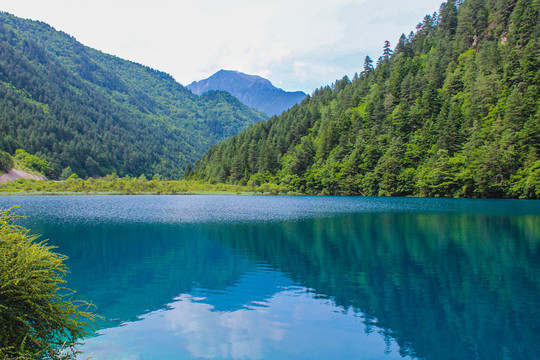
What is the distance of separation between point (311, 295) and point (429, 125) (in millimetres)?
109459

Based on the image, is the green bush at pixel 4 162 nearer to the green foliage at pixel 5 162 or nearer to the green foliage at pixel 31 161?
the green foliage at pixel 5 162

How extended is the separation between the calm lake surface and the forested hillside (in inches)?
2619

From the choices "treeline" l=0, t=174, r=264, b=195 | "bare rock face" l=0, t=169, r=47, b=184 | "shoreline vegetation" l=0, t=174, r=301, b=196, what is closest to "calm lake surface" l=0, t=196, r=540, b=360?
"shoreline vegetation" l=0, t=174, r=301, b=196

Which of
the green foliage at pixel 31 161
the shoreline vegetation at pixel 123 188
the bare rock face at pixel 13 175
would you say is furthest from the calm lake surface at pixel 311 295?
the green foliage at pixel 31 161

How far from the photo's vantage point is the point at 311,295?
15594 mm

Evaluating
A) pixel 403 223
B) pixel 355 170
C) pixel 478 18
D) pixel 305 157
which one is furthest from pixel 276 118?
pixel 403 223

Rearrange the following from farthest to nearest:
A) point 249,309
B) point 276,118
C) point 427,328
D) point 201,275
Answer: point 276,118, point 201,275, point 249,309, point 427,328

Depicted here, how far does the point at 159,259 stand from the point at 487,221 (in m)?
36.5

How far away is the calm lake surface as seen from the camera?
10.8 metres

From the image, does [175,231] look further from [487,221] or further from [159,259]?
[487,221]

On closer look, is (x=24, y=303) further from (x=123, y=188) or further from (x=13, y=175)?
(x=13, y=175)

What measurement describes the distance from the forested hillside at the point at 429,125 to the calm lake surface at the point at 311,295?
66516mm

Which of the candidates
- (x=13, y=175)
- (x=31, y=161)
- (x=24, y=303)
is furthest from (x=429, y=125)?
(x=31, y=161)

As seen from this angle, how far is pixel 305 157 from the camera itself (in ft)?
461
